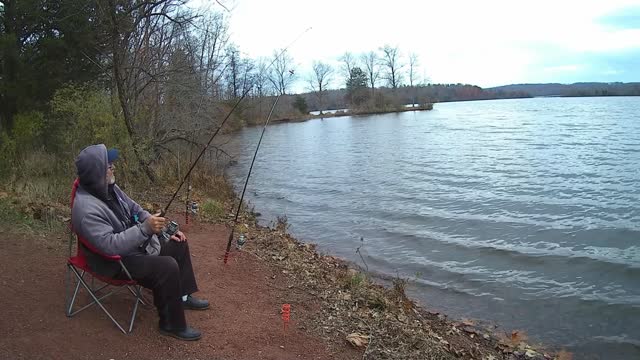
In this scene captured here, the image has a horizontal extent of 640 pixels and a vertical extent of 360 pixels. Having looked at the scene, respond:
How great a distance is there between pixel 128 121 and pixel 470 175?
12735mm

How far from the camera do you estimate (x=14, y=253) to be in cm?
592

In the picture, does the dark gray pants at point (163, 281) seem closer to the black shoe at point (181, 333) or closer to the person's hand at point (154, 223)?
the black shoe at point (181, 333)

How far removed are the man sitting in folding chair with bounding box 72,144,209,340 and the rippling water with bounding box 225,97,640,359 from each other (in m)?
4.90

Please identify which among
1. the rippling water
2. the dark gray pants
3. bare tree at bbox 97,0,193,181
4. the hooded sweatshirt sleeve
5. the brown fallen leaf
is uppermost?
bare tree at bbox 97,0,193,181

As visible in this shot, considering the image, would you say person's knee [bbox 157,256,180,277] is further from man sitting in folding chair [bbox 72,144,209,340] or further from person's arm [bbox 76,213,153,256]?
person's arm [bbox 76,213,153,256]

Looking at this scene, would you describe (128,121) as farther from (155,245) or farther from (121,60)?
(155,245)

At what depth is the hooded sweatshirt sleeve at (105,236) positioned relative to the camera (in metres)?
3.98

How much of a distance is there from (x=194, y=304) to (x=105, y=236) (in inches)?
54.9

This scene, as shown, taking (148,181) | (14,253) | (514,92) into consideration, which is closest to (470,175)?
(148,181)

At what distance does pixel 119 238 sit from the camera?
13.1 feet

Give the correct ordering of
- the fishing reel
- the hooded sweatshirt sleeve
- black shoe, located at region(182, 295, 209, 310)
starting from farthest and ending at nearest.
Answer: black shoe, located at region(182, 295, 209, 310), the fishing reel, the hooded sweatshirt sleeve

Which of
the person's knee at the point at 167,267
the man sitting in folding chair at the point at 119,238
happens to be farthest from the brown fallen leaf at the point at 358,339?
the person's knee at the point at 167,267

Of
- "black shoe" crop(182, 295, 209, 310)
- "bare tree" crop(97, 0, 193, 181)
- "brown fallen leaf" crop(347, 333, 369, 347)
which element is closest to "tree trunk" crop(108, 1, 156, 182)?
"bare tree" crop(97, 0, 193, 181)

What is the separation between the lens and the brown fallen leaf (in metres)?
4.84
